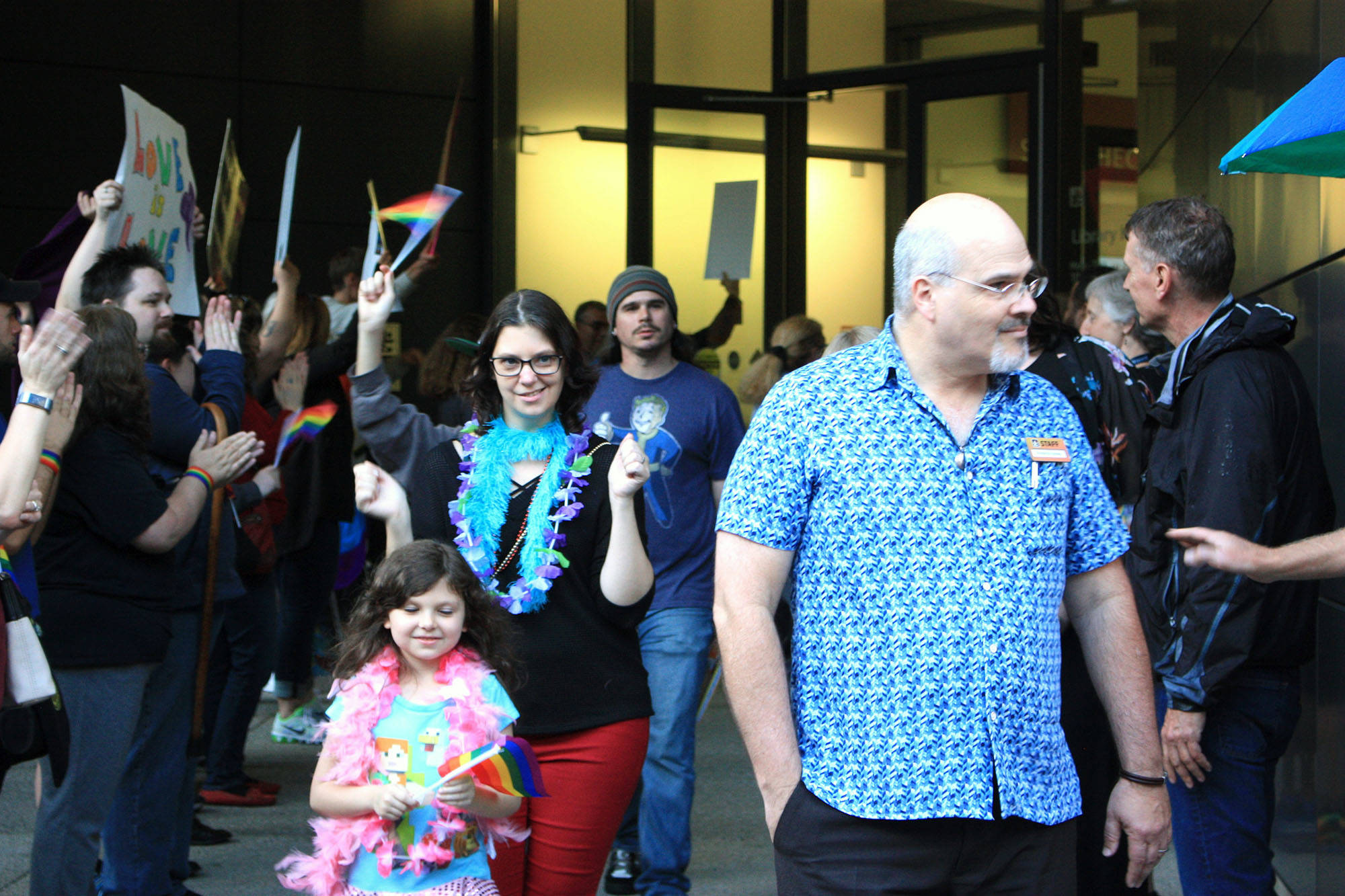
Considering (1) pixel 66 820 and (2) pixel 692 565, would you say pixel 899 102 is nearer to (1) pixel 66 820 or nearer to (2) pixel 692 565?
(2) pixel 692 565

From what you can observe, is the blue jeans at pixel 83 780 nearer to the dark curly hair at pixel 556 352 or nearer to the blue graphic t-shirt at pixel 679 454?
the dark curly hair at pixel 556 352

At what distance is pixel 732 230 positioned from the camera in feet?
27.9

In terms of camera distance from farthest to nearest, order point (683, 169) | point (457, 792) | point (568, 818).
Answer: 1. point (683, 169)
2. point (568, 818)
3. point (457, 792)

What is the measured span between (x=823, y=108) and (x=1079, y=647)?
7.45m

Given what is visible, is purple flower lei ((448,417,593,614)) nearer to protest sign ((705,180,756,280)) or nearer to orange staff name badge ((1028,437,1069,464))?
orange staff name badge ((1028,437,1069,464))

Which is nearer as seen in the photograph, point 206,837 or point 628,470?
point 628,470

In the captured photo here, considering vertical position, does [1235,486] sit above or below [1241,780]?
above

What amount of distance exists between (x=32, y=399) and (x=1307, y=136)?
2.85m

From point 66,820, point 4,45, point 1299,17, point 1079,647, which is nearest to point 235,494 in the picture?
point 66,820

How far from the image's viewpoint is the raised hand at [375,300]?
3836 millimetres

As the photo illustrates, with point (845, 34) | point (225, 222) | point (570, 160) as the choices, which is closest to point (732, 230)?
point (845, 34)

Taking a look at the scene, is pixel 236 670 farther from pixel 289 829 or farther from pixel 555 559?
pixel 555 559

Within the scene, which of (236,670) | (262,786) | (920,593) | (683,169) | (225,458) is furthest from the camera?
(683,169)

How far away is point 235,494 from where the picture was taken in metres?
5.55
